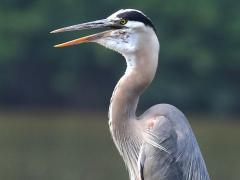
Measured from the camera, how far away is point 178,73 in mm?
35188

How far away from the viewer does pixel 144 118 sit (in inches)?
279

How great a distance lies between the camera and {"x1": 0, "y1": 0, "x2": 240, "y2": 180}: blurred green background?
106 ft

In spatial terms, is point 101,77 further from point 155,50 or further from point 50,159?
point 155,50

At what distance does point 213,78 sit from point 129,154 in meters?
28.2

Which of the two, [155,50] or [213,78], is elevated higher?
[155,50]

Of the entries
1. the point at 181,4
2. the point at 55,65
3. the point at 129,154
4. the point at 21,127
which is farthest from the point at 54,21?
the point at 129,154

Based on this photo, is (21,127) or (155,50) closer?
(155,50)

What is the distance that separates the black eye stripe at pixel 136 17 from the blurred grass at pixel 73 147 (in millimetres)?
9327

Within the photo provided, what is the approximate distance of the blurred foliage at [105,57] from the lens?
111 ft

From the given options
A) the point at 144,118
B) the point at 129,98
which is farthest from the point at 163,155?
the point at 129,98

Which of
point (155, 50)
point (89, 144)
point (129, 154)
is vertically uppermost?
point (155, 50)

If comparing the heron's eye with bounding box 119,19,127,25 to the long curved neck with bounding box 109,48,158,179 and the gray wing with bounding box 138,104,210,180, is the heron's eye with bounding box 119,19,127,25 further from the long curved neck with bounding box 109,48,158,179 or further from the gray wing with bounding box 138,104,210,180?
the gray wing with bounding box 138,104,210,180

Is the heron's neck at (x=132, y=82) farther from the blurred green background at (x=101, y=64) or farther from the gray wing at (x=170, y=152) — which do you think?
the blurred green background at (x=101, y=64)

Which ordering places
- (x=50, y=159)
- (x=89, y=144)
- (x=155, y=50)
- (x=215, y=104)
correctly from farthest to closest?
(x=215, y=104) → (x=89, y=144) → (x=50, y=159) → (x=155, y=50)
